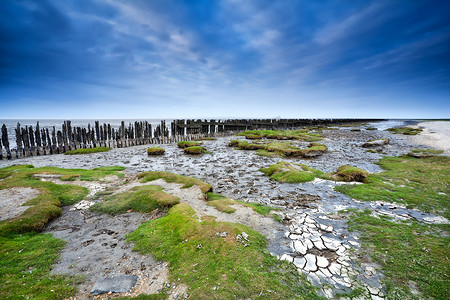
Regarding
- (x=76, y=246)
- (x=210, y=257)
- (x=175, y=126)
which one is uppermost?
(x=175, y=126)

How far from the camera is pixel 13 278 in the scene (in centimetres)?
366

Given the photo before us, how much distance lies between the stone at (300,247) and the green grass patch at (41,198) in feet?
24.9

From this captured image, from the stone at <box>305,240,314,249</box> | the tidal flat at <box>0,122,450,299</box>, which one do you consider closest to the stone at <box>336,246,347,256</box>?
the tidal flat at <box>0,122,450,299</box>

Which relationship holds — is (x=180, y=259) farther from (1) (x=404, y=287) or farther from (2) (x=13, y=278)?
(1) (x=404, y=287)

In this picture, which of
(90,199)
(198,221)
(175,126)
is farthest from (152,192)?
(175,126)

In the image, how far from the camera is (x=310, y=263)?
4188 mm

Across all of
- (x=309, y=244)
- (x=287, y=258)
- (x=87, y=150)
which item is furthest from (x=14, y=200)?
(x=87, y=150)

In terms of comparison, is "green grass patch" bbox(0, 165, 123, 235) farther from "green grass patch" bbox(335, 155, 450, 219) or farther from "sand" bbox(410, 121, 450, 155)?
"sand" bbox(410, 121, 450, 155)

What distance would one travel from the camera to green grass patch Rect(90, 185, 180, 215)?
7.06m

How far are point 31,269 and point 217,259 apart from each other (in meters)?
3.95

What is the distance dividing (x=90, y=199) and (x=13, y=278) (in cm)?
470

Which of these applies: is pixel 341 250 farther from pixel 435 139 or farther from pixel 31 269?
pixel 435 139

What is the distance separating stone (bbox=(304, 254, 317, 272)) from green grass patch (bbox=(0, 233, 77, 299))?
462 centimetres

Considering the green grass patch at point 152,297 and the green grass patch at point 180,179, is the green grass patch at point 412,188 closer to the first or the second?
the green grass patch at point 180,179
